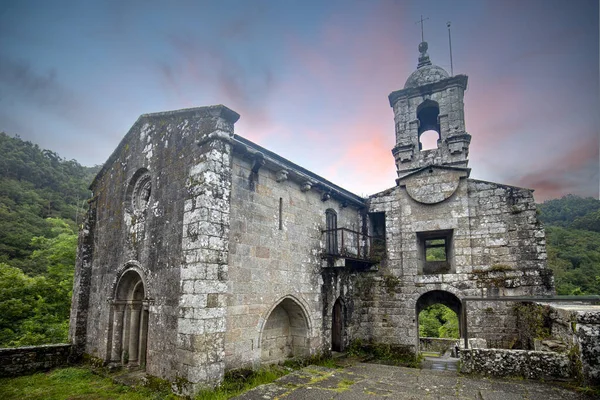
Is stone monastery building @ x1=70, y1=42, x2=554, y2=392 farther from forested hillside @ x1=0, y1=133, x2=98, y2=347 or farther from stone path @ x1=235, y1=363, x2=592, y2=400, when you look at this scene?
forested hillside @ x1=0, y1=133, x2=98, y2=347

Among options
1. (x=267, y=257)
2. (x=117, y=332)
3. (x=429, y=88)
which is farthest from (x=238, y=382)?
(x=429, y=88)

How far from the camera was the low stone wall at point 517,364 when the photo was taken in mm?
6082

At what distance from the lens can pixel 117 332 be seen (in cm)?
944

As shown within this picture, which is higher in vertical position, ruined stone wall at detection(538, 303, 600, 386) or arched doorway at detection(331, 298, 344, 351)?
ruined stone wall at detection(538, 303, 600, 386)

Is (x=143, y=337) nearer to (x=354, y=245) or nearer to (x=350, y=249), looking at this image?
(x=350, y=249)

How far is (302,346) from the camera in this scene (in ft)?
31.8

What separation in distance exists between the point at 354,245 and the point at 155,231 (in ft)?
23.2

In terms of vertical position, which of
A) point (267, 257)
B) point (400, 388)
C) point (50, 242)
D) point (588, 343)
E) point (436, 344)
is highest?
point (50, 242)

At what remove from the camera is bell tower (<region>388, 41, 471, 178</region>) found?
12781 mm

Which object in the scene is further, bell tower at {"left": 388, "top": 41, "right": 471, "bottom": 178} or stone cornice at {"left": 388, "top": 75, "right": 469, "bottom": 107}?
stone cornice at {"left": 388, "top": 75, "right": 469, "bottom": 107}

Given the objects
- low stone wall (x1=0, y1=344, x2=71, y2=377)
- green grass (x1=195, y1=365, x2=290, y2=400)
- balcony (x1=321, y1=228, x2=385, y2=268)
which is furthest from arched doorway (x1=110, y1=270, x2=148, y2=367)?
balcony (x1=321, y1=228, x2=385, y2=268)

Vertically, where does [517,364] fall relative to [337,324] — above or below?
above

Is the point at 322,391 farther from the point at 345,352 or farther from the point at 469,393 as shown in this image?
the point at 345,352

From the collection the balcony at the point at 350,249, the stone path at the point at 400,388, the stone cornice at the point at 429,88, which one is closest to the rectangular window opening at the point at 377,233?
the balcony at the point at 350,249
